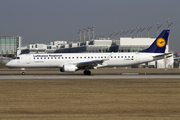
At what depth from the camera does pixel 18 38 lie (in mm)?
181000

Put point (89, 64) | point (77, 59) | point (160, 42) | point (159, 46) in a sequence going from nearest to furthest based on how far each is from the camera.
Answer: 1. point (89, 64)
2. point (77, 59)
3. point (159, 46)
4. point (160, 42)

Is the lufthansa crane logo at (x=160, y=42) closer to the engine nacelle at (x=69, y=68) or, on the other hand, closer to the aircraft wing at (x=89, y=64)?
the aircraft wing at (x=89, y=64)

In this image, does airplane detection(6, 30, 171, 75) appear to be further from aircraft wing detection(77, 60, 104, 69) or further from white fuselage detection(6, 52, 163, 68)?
aircraft wing detection(77, 60, 104, 69)

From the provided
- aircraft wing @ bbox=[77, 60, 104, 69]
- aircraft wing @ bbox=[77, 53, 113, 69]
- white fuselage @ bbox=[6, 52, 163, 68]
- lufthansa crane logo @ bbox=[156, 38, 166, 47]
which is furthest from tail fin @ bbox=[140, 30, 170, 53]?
aircraft wing @ bbox=[77, 60, 104, 69]

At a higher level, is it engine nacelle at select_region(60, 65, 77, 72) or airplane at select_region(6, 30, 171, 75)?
airplane at select_region(6, 30, 171, 75)

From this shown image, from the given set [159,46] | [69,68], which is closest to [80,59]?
[69,68]

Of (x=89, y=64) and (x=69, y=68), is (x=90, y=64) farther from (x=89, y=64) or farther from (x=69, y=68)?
(x=69, y=68)

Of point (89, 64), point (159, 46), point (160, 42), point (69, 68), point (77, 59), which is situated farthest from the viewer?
point (160, 42)

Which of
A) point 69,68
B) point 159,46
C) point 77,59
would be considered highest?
point 159,46

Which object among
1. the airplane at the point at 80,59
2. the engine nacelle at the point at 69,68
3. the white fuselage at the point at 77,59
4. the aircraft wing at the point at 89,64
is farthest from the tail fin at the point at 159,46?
the engine nacelle at the point at 69,68

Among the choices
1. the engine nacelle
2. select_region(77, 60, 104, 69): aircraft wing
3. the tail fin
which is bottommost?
the engine nacelle

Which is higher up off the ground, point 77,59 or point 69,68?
point 77,59

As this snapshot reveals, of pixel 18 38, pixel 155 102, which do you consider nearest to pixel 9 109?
pixel 155 102

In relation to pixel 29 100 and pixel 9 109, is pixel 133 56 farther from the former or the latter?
pixel 9 109
